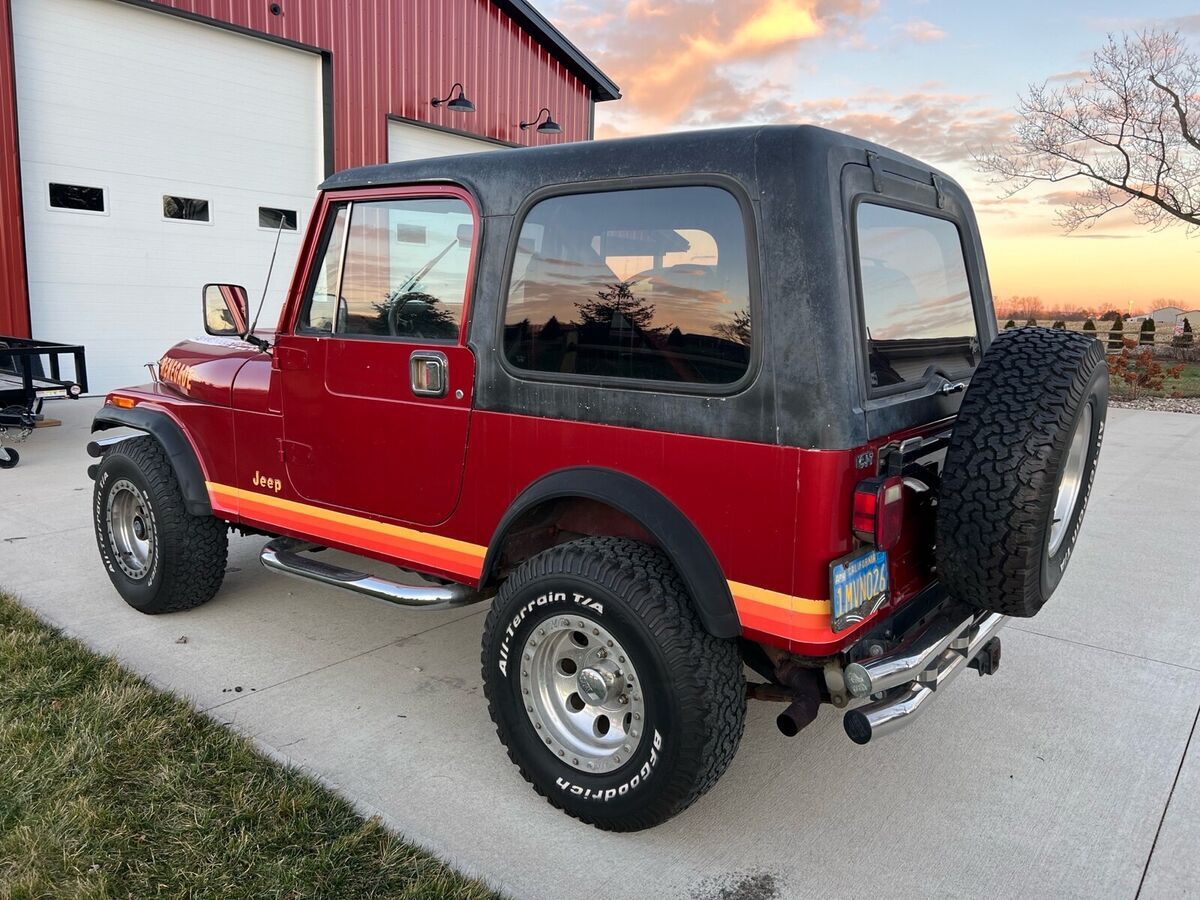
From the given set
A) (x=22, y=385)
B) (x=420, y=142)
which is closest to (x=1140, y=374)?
(x=420, y=142)

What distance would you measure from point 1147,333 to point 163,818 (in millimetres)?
25829

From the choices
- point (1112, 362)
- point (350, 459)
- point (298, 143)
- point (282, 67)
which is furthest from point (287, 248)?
point (1112, 362)

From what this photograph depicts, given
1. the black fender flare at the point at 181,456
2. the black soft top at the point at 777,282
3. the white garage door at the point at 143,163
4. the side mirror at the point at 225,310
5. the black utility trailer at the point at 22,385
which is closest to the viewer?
the black soft top at the point at 777,282

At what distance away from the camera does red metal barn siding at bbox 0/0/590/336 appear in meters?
9.92

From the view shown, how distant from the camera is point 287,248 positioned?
1324 cm

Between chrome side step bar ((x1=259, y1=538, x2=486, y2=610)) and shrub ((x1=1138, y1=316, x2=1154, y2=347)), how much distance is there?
23.8 metres

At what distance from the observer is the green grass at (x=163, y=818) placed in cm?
242

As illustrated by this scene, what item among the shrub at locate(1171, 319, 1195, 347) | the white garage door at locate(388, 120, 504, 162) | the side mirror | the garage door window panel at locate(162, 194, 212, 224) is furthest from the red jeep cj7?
the shrub at locate(1171, 319, 1195, 347)

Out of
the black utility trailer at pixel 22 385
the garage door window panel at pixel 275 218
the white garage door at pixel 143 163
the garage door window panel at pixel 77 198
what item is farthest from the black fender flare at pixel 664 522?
the garage door window panel at pixel 275 218

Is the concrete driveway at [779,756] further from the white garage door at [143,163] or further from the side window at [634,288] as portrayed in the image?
the white garage door at [143,163]

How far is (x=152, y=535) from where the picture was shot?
4266 millimetres

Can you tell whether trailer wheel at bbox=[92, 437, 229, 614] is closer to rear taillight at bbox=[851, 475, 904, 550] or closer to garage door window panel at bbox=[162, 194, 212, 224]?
rear taillight at bbox=[851, 475, 904, 550]

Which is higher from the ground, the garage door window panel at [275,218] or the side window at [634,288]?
the garage door window panel at [275,218]

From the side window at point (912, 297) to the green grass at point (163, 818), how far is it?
6.42 feet
